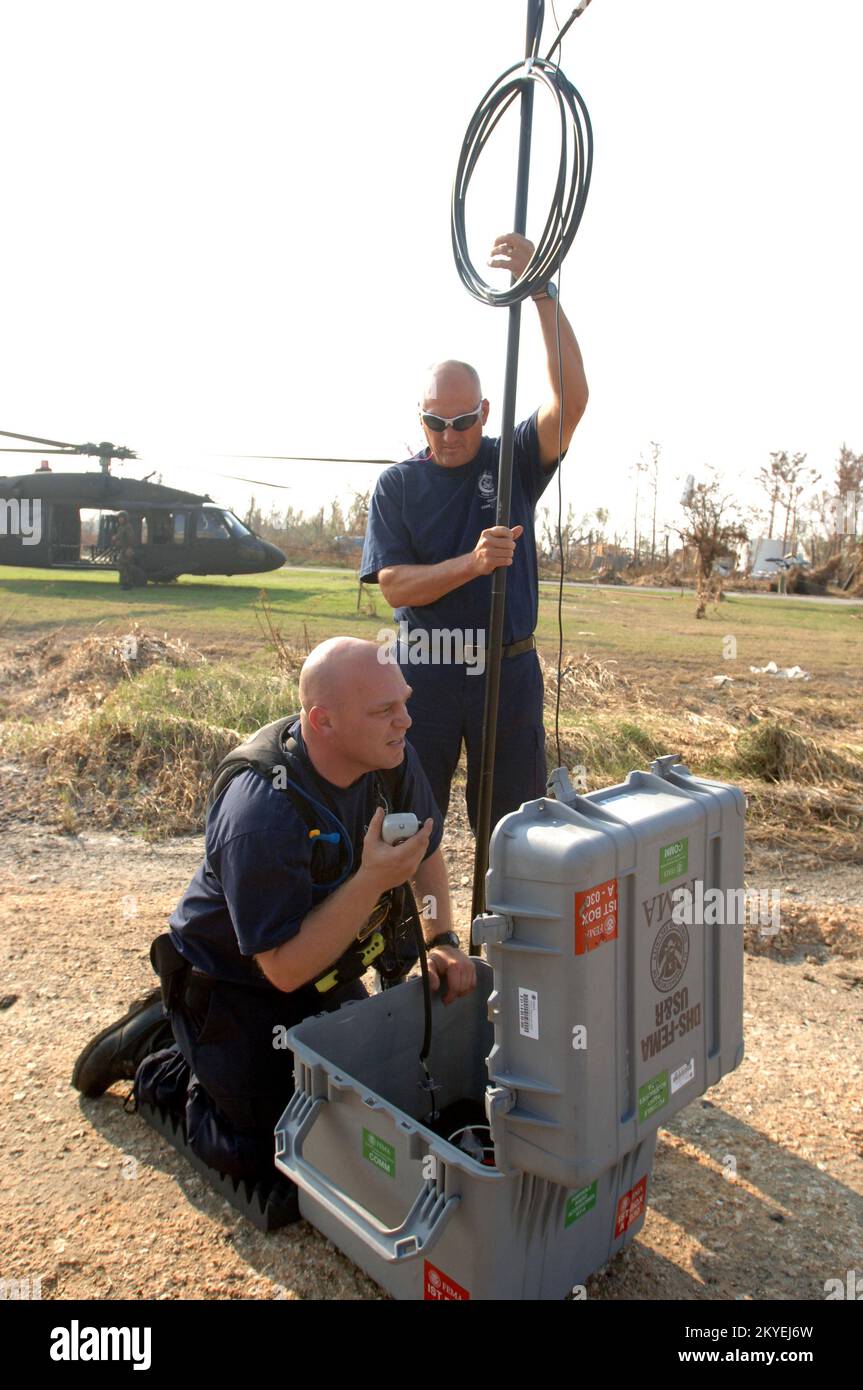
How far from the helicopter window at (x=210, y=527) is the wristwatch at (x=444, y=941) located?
745 inches

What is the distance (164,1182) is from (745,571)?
1436 inches

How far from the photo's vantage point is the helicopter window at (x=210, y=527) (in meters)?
20.6

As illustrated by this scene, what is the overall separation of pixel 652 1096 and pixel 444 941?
820 millimetres

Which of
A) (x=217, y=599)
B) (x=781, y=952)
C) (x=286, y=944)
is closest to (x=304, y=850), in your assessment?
(x=286, y=944)

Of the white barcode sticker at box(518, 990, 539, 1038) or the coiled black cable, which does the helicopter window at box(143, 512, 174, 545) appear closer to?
the coiled black cable

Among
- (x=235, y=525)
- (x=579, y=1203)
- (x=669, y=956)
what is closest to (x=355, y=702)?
(x=669, y=956)

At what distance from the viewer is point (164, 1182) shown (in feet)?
8.68

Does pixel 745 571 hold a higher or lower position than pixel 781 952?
higher

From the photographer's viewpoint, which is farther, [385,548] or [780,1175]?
[385,548]

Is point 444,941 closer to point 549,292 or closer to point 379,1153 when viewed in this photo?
point 379,1153

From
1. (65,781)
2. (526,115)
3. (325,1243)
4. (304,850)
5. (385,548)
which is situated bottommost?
(325,1243)

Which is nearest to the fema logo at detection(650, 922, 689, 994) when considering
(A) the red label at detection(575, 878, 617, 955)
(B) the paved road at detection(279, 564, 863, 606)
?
(A) the red label at detection(575, 878, 617, 955)

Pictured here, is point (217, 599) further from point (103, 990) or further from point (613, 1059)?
point (613, 1059)

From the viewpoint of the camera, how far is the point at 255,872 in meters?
2.28
